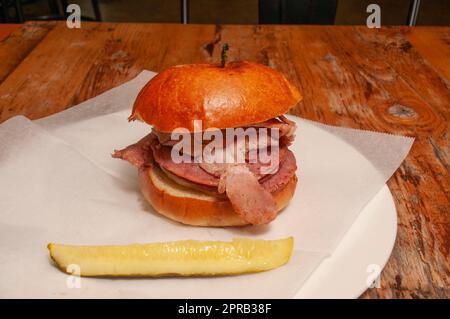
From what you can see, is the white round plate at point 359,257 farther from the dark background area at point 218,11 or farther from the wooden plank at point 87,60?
the dark background area at point 218,11

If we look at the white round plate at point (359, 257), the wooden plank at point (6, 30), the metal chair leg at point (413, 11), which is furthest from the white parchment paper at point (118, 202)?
the metal chair leg at point (413, 11)

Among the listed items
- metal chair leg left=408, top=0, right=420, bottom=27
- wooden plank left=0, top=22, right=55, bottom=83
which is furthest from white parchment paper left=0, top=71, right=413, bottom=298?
metal chair leg left=408, top=0, right=420, bottom=27

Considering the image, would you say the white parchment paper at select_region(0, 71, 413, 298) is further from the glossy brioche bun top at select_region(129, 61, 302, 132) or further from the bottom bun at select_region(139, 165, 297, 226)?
the glossy brioche bun top at select_region(129, 61, 302, 132)

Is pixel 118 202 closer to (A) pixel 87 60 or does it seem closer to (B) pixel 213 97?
(B) pixel 213 97

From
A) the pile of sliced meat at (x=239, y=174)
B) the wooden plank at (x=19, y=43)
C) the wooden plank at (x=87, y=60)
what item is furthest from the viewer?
the wooden plank at (x=19, y=43)
